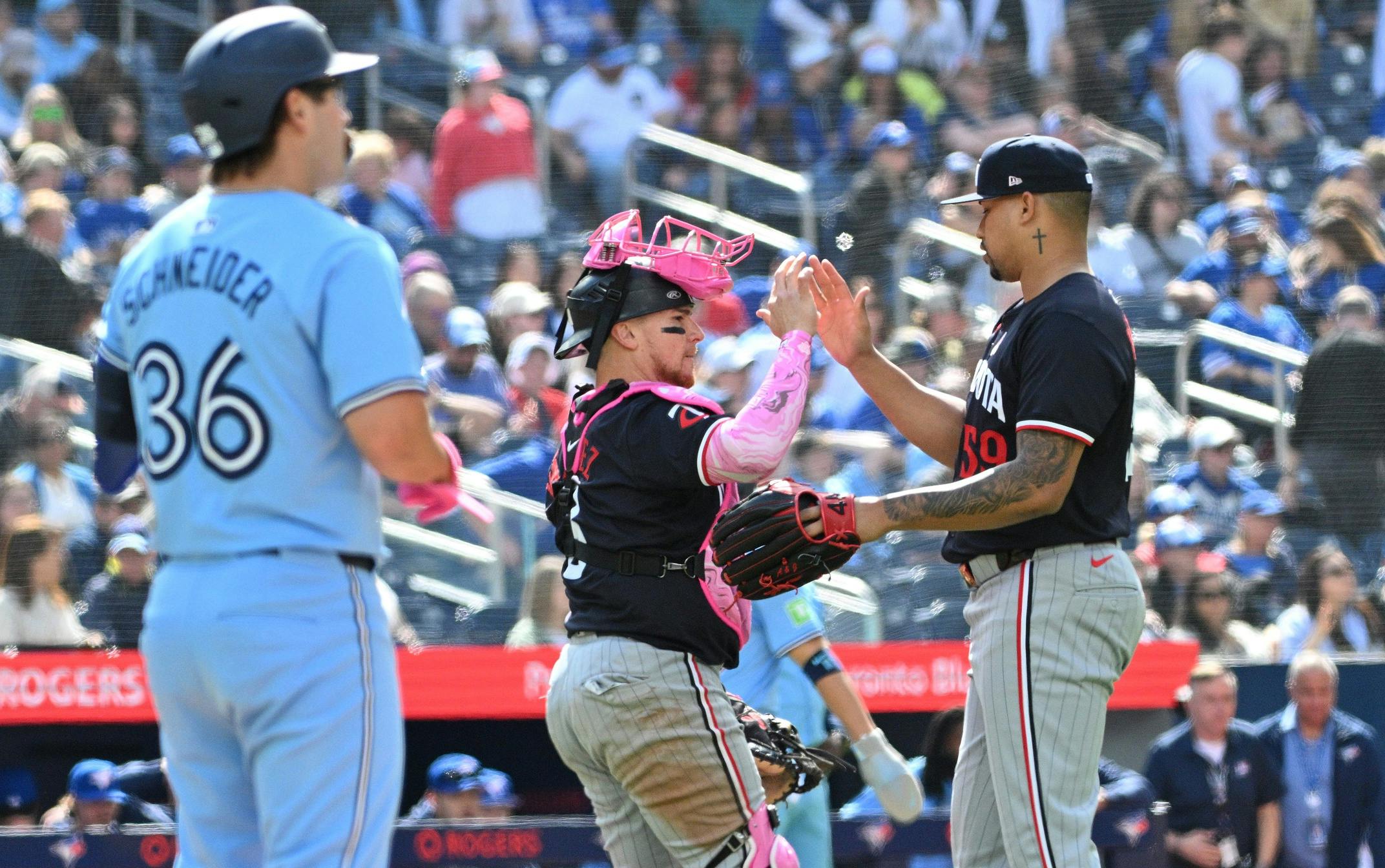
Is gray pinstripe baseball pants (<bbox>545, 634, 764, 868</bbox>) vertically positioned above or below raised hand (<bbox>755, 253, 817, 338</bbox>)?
below

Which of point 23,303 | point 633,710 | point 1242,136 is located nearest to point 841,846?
point 633,710

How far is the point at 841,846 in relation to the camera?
635cm

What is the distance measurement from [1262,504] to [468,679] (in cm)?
377

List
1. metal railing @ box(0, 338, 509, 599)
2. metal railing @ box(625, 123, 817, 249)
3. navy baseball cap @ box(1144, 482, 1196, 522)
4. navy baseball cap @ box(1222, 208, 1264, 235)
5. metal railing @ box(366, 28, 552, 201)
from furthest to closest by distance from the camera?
metal railing @ box(366, 28, 552, 201)
metal railing @ box(625, 123, 817, 249)
navy baseball cap @ box(1222, 208, 1264, 235)
navy baseball cap @ box(1144, 482, 1196, 522)
metal railing @ box(0, 338, 509, 599)

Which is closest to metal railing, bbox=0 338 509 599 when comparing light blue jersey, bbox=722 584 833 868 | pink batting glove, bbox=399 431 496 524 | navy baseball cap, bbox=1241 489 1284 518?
light blue jersey, bbox=722 584 833 868

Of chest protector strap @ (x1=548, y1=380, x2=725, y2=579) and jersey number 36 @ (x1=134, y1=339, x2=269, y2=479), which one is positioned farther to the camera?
chest protector strap @ (x1=548, y1=380, x2=725, y2=579)

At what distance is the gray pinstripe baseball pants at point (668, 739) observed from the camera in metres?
3.56

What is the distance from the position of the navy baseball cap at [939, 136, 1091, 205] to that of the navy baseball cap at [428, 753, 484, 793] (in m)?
3.73

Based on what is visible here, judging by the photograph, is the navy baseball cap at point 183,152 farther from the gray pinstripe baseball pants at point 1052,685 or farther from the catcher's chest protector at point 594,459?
the gray pinstripe baseball pants at point 1052,685

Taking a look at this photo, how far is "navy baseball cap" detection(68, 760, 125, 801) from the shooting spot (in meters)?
6.50

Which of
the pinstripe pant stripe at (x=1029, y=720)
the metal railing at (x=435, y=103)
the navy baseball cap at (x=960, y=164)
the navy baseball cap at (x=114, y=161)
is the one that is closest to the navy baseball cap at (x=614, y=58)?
the metal railing at (x=435, y=103)

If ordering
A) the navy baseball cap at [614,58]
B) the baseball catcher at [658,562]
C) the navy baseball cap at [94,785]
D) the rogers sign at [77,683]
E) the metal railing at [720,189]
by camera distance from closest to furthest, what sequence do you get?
the baseball catcher at [658,562] → the navy baseball cap at [94,785] → the rogers sign at [77,683] → the metal railing at [720,189] → the navy baseball cap at [614,58]

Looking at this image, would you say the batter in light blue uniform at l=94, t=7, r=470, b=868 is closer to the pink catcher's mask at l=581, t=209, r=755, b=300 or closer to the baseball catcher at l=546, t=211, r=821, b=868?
the baseball catcher at l=546, t=211, r=821, b=868

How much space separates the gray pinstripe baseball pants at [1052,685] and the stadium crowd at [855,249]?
9.27 feet
